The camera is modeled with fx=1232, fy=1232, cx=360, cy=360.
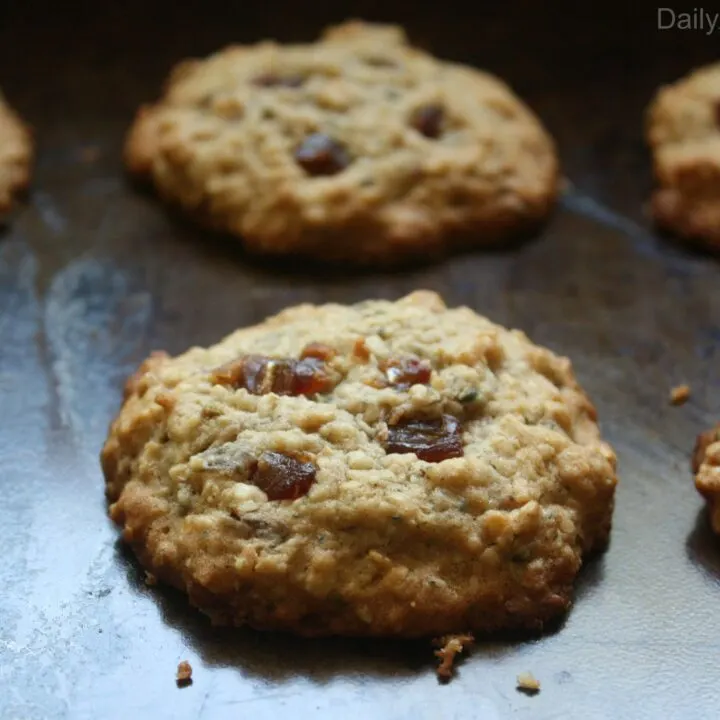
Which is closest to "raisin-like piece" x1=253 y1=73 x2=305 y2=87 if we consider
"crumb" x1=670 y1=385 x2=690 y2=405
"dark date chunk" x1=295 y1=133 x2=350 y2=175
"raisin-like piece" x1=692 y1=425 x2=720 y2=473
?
"dark date chunk" x1=295 y1=133 x2=350 y2=175

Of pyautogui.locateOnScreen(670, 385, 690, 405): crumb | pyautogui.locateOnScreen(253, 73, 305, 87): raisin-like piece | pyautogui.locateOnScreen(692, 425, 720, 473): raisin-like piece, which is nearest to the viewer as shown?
pyautogui.locateOnScreen(692, 425, 720, 473): raisin-like piece

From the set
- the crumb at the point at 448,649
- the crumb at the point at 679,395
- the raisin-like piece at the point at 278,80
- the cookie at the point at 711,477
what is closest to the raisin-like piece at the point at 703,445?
the cookie at the point at 711,477

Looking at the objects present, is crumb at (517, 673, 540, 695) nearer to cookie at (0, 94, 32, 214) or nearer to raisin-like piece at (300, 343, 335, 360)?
raisin-like piece at (300, 343, 335, 360)

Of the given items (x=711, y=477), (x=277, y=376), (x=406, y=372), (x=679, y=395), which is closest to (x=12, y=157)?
(x=277, y=376)

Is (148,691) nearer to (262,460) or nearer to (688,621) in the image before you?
(262,460)

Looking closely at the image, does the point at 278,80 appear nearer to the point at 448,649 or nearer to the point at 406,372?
the point at 406,372
